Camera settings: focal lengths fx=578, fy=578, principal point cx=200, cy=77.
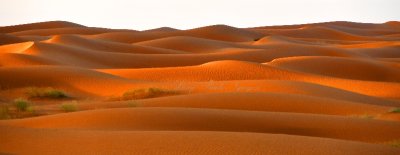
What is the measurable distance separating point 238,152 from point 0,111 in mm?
8573

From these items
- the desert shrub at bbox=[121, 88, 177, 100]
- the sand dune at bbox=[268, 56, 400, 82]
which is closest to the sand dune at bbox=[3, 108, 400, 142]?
the desert shrub at bbox=[121, 88, 177, 100]

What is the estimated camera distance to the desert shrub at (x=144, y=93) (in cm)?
1894

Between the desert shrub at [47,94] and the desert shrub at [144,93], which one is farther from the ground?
the desert shrub at [47,94]

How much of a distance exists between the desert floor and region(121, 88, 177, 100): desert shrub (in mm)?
36

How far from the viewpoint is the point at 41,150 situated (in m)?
8.02

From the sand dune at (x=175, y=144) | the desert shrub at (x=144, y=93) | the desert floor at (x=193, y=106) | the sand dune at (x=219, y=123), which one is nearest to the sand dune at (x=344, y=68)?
the desert floor at (x=193, y=106)

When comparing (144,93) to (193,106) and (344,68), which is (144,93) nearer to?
(193,106)

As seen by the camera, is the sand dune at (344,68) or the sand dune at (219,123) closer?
the sand dune at (219,123)

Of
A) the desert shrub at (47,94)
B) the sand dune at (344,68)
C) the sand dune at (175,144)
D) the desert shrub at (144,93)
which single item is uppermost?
the sand dune at (175,144)

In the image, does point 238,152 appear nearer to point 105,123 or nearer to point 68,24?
point 105,123

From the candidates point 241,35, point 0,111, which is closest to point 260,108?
point 0,111

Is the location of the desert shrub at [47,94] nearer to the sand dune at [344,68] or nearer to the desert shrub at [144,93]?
the desert shrub at [144,93]

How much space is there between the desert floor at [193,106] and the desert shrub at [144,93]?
0.12 ft

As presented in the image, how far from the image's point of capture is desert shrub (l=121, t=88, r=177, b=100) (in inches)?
746
